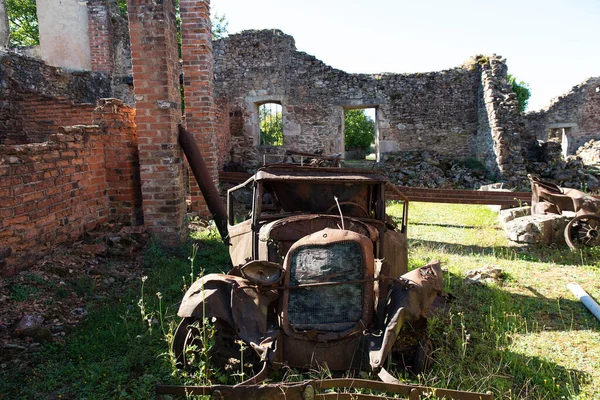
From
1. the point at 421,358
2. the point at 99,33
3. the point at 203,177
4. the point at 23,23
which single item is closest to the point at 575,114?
the point at 203,177

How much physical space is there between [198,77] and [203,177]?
90.1 inches

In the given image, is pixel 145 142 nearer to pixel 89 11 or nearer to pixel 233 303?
pixel 233 303

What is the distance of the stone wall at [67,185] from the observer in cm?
436

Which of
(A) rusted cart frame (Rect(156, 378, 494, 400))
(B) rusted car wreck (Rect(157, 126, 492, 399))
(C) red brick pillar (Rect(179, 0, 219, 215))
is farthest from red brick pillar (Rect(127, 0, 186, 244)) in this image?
(A) rusted cart frame (Rect(156, 378, 494, 400))

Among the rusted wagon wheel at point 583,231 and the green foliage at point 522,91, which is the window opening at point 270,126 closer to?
the rusted wagon wheel at point 583,231

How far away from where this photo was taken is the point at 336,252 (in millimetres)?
3090

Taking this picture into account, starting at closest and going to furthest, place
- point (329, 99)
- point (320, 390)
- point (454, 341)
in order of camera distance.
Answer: point (320, 390), point (454, 341), point (329, 99)

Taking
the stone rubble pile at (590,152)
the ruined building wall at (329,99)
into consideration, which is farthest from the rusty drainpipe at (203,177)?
the stone rubble pile at (590,152)

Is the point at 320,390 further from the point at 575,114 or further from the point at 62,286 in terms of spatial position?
the point at 575,114

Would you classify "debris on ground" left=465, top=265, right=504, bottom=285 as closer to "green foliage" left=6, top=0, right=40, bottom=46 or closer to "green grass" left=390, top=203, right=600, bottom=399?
"green grass" left=390, top=203, right=600, bottom=399

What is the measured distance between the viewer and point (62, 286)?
4.39 meters

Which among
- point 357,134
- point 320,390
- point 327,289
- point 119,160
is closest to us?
point 320,390

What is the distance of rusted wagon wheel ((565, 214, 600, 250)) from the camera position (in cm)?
635

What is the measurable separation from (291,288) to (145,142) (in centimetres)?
408
